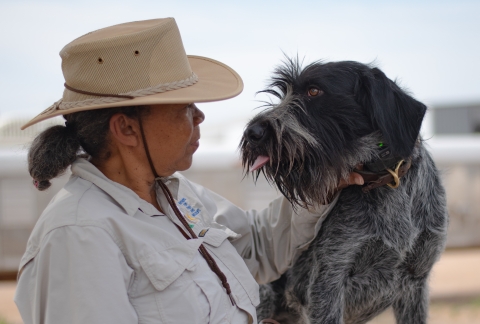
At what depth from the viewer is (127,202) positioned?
2.00m

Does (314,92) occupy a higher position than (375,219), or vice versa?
(314,92)

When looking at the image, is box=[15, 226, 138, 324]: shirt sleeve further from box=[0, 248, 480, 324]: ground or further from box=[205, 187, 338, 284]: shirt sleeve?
box=[0, 248, 480, 324]: ground

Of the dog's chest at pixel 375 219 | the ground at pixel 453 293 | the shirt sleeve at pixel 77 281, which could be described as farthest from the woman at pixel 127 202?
the ground at pixel 453 293

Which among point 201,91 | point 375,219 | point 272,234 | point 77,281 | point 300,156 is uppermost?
point 201,91

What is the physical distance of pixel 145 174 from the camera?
7.13 feet

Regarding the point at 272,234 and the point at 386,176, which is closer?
the point at 386,176

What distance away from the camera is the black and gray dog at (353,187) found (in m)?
2.40

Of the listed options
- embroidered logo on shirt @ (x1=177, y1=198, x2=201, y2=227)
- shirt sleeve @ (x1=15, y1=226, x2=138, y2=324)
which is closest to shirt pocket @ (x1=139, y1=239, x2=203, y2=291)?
shirt sleeve @ (x1=15, y1=226, x2=138, y2=324)

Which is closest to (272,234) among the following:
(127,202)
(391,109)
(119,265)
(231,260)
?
(231,260)

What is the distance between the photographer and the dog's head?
2.37 metres

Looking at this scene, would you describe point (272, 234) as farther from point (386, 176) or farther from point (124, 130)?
point (124, 130)

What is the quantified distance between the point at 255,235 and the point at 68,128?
1141 mm

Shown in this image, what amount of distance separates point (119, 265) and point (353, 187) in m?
1.32

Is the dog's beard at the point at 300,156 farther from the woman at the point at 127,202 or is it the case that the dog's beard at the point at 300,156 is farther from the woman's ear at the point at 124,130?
the woman's ear at the point at 124,130
